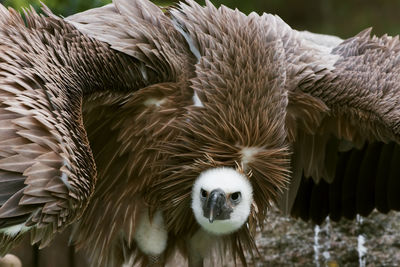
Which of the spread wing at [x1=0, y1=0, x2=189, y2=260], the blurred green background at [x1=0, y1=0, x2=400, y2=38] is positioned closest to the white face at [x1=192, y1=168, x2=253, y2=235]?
the spread wing at [x1=0, y1=0, x2=189, y2=260]

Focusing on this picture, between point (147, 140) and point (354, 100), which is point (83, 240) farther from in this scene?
point (354, 100)

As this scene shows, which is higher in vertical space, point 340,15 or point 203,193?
point 340,15

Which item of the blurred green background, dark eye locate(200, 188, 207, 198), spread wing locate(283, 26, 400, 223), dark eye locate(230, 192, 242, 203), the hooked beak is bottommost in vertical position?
the hooked beak

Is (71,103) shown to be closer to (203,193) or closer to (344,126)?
(203,193)

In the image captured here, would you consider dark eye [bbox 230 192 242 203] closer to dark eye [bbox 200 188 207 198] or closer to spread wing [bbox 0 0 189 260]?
dark eye [bbox 200 188 207 198]

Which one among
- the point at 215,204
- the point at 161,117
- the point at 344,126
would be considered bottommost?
the point at 215,204

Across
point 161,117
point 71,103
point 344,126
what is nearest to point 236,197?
→ point 161,117

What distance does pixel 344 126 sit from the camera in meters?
A: 4.82

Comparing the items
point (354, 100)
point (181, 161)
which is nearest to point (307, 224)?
point (354, 100)

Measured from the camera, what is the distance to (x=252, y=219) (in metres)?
4.23

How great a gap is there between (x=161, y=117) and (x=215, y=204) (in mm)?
517

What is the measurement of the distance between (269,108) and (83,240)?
1.14 metres

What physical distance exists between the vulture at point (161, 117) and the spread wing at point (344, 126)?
0.01 meters

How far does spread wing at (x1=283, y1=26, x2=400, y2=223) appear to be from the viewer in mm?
4418
